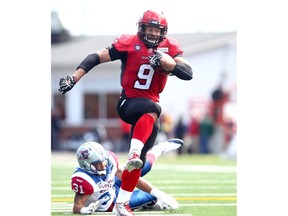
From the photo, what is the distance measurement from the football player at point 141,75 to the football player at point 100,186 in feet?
1.14

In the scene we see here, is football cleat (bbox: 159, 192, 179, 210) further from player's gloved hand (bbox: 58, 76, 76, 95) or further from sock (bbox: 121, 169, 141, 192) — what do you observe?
player's gloved hand (bbox: 58, 76, 76, 95)

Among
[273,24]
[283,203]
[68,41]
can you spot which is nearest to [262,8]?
[273,24]

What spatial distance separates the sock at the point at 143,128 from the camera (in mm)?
5394

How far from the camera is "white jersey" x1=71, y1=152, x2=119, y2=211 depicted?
232 inches

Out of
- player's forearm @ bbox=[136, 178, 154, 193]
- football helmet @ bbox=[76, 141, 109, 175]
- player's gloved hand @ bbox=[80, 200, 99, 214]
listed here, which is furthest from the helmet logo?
player's forearm @ bbox=[136, 178, 154, 193]

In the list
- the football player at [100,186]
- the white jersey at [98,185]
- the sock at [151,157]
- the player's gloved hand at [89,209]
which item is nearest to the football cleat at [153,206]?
the football player at [100,186]

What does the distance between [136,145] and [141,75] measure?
575 mm

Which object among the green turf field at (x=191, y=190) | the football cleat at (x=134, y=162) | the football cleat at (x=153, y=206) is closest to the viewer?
the football cleat at (x=134, y=162)

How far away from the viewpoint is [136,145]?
5.34m

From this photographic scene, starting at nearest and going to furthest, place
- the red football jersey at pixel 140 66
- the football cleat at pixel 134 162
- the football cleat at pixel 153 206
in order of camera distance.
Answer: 1. the football cleat at pixel 134 162
2. the red football jersey at pixel 140 66
3. the football cleat at pixel 153 206

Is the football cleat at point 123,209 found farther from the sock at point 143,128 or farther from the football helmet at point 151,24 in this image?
the football helmet at point 151,24

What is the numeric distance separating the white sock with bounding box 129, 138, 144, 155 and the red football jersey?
426mm
